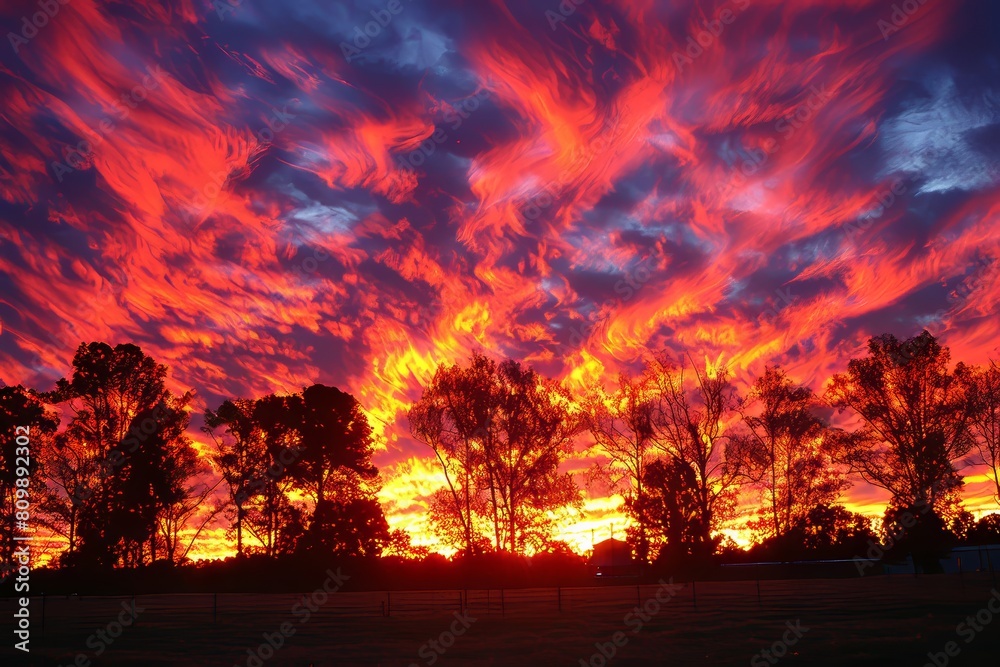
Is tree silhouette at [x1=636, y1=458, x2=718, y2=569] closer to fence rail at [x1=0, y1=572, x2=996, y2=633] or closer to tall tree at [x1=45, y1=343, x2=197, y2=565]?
fence rail at [x1=0, y1=572, x2=996, y2=633]

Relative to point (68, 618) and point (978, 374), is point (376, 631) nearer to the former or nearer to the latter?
point (68, 618)

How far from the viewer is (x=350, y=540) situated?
60.5m

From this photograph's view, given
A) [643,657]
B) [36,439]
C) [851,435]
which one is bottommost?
[643,657]

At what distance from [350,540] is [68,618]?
24806mm

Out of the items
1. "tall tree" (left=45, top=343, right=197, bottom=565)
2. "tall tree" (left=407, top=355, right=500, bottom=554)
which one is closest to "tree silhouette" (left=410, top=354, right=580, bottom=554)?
"tall tree" (left=407, top=355, right=500, bottom=554)

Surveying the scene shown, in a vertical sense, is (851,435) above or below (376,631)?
above

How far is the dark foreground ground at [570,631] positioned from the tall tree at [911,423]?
896 cm

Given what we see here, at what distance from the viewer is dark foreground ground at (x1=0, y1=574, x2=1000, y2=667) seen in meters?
Result: 22.6

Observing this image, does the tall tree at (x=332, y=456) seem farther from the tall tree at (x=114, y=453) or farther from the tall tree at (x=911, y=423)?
the tall tree at (x=911, y=423)

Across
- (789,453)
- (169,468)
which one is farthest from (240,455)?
(789,453)

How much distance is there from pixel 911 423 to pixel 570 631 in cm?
3572

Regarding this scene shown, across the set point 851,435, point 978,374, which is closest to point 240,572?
point 851,435

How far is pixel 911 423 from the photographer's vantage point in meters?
Result: 53.8

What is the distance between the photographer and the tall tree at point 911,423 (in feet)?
173
